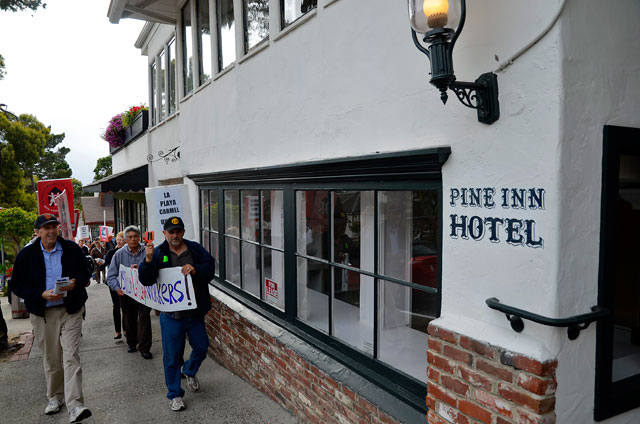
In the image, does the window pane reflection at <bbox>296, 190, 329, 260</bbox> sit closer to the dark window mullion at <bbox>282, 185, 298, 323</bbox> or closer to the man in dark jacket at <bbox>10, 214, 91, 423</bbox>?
the dark window mullion at <bbox>282, 185, 298, 323</bbox>

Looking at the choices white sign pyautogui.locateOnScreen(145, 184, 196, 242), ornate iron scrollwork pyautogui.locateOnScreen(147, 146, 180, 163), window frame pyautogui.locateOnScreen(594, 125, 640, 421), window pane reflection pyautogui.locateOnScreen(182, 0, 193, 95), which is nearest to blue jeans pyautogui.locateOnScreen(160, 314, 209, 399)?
white sign pyautogui.locateOnScreen(145, 184, 196, 242)

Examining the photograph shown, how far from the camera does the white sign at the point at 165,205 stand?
499 centimetres

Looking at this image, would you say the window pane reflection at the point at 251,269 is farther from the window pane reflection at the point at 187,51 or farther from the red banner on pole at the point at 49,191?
the red banner on pole at the point at 49,191

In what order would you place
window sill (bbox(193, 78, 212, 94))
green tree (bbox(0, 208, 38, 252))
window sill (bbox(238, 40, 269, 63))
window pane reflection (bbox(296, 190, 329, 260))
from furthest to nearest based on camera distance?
green tree (bbox(0, 208, 38, 252)) < window sill (bbox(193, 78, 212, 94)) < window sill (bbox(238, 40, 269, 63)) < window pane reflection (bbox(296, 190, 329, 260))

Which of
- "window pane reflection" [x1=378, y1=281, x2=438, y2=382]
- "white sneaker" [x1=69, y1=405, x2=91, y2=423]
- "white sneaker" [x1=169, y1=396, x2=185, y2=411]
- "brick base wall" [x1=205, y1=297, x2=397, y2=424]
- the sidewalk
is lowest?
the sidewalk

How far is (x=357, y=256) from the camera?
3.73 meters

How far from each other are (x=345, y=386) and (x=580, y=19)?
9.26 ft

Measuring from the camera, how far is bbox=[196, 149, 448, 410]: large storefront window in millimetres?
3115

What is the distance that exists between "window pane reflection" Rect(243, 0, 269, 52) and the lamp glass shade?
10.2 ft

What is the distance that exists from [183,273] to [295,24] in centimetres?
267

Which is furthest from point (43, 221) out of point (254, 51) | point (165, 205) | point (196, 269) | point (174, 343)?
point (254, 51)

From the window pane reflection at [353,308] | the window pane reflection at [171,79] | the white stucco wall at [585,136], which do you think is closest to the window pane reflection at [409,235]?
the window pane reflection at [353,308]

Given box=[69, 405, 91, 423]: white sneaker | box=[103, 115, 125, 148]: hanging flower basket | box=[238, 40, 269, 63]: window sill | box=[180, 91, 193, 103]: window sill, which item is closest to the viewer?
box=[69, 405, 91, 423]: white sneaker

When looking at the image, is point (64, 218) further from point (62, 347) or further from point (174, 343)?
point (174, 343)
